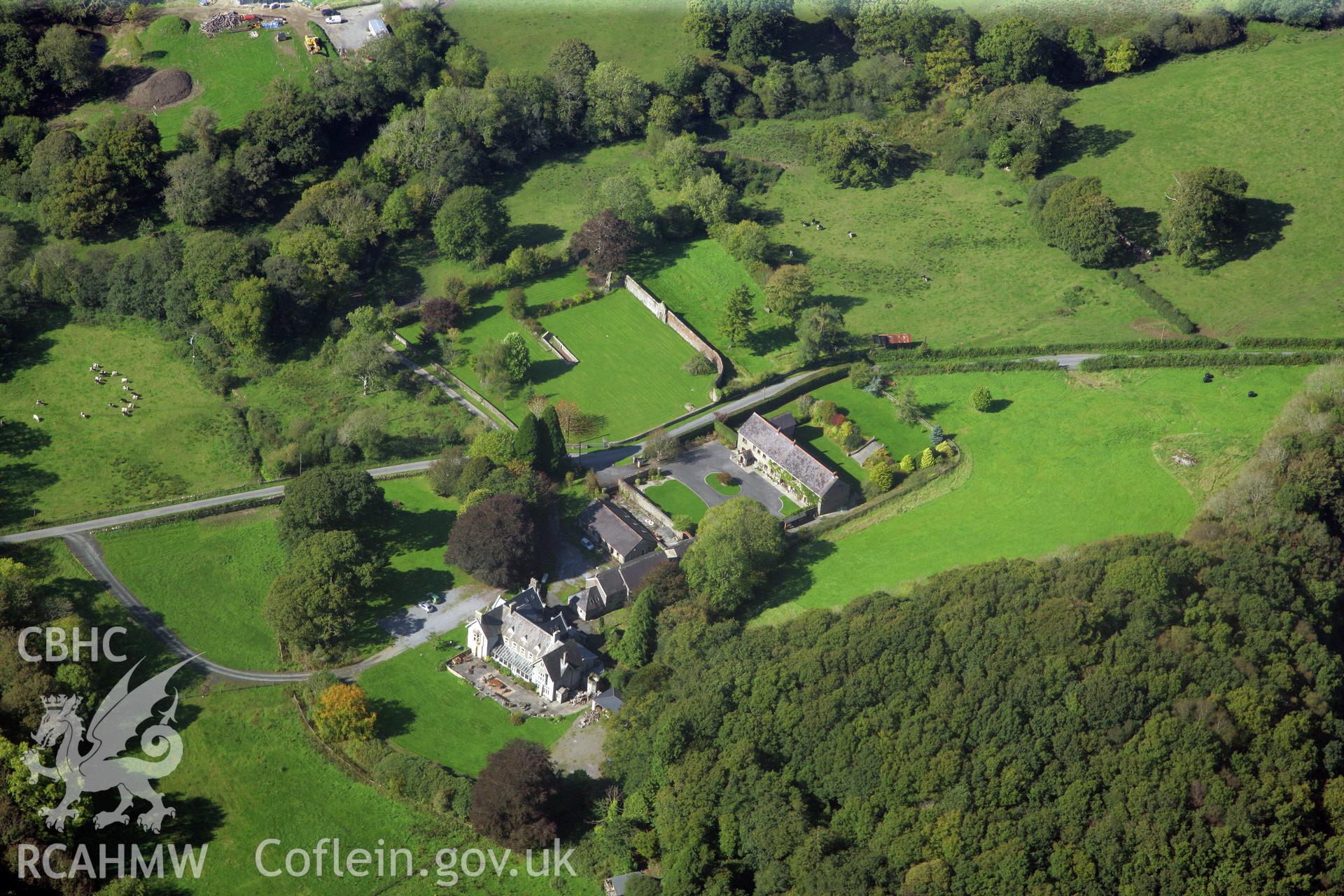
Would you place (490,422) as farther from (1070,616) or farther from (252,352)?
(1070,616)

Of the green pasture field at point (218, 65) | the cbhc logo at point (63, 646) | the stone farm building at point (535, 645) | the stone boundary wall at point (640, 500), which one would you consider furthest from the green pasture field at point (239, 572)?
the green pasture field at point (218, 65)

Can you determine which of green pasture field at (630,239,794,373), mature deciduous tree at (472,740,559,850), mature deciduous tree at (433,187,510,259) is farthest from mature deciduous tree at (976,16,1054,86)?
mature deciduous tree at (472,740,559,850)

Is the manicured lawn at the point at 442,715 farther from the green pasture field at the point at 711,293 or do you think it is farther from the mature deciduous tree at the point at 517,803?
the green pasture field at the point at 711,293

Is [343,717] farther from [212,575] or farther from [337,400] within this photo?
[337,400]

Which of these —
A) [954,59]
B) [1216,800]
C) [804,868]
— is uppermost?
[954,59]

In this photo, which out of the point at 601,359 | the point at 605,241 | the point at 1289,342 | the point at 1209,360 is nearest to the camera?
the point at 1209,360

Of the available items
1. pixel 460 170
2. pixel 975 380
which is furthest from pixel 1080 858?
pixel 460 170

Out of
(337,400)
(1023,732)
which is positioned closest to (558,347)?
(337,400)
